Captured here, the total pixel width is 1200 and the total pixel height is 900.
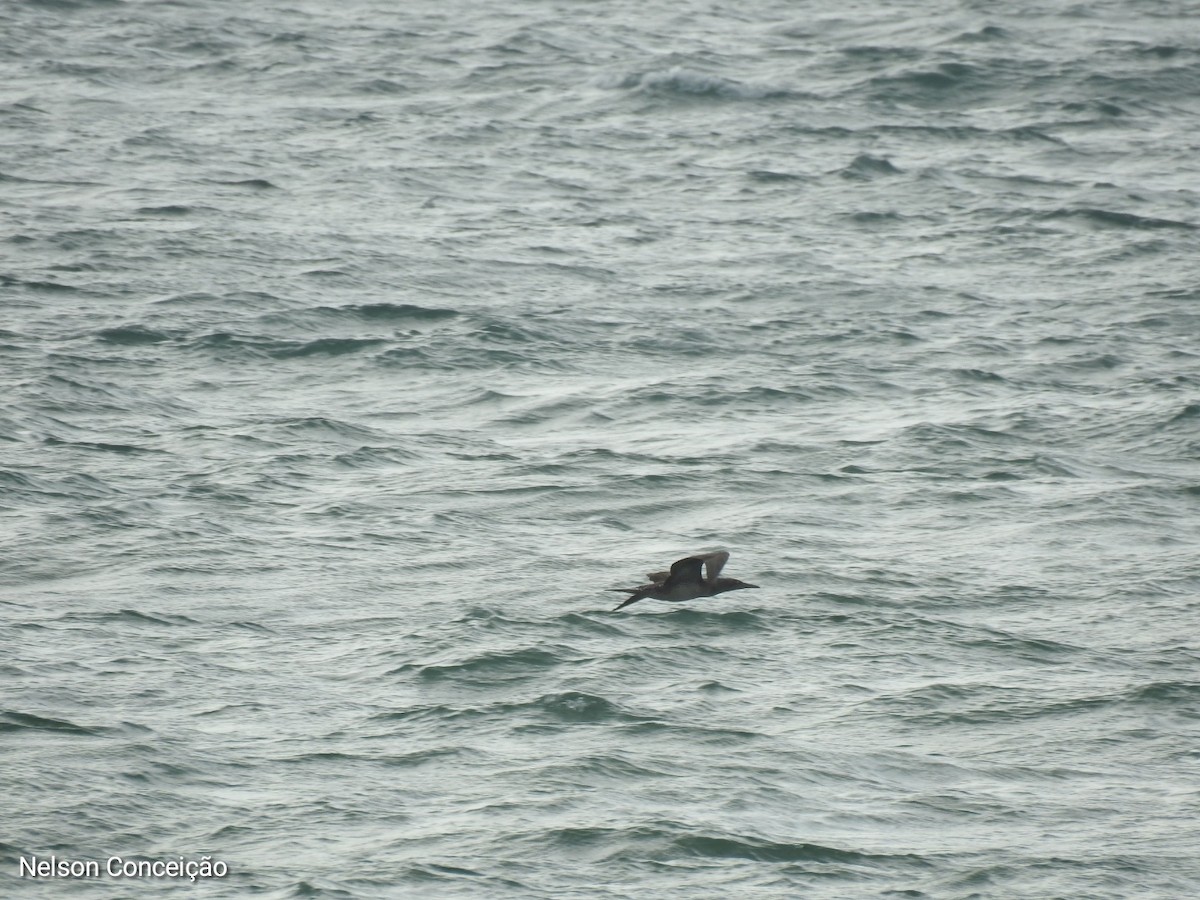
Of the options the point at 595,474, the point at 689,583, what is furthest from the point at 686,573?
the point at 595,474

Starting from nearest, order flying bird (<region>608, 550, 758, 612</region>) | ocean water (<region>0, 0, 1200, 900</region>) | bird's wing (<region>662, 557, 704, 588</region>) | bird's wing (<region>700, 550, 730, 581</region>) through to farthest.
→ 1. ocean water (<region>0, 0, 1200, 900</region>)
2. bird's wing (<region>662, 557, 704, 588</region>)
3. flying bird (<region>608, 550, 758, 612</region>)
4. bird's wing (<region>700, 550, 730, 581</region>)

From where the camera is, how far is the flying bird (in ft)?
45.3

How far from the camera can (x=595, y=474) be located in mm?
18703

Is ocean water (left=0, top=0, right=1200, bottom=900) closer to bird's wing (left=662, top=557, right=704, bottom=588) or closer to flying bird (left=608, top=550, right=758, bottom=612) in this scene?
flying bird (left=608, top=550, right=758, bottom=612)

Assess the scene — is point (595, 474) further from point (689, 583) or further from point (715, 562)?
point (715, 562)

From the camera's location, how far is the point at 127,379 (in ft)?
66.0

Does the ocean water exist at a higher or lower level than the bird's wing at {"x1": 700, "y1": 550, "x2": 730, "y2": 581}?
lower

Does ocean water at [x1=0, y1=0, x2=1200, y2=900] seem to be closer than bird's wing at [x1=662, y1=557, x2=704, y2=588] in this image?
Yes

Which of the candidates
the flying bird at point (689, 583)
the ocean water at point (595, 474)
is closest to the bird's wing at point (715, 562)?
the flying bird at point (689, 583)

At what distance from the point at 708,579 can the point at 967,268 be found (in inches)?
452

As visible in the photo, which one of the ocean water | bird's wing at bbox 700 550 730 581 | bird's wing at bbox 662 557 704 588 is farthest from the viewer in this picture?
bird's wing at bbox 700 550 730 581

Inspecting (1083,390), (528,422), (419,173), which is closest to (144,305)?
(528,422)

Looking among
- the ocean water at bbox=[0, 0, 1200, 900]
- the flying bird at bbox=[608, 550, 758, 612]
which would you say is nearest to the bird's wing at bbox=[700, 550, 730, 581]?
the flying bird at bbox=[608, 550, 758, 612]

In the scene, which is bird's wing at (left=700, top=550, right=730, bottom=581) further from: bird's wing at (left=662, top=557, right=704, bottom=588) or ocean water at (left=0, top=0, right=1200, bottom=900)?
ocean water at (left=0, top=0, right=1200, bottom=900)
